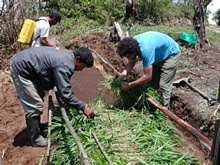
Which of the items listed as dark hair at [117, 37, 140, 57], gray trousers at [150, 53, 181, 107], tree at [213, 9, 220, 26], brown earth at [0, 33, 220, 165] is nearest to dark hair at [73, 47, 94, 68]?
dark hair at [117, 37, 140, 57]

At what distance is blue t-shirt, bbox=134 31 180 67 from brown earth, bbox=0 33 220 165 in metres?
1.00

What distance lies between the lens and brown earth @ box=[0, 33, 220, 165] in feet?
15.1

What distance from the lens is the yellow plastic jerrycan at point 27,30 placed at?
19.4ft

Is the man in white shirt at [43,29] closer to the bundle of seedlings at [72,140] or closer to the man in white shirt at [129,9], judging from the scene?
the bundle of seedlings at [72,140]

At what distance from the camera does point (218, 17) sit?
106 ft

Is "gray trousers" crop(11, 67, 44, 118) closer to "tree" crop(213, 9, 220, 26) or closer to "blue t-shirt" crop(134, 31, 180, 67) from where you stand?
"blue t-shirt" crop(134, 31, 180, 67)

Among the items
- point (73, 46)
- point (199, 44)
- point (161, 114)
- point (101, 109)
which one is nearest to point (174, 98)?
point (161, 114)

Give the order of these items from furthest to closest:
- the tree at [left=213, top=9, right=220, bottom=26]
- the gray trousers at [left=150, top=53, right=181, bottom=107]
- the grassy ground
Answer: the tree at [left=213, top=9, right=220, bottom=26] < the gray trousers at [left=150, top=53, right=181, bottom=107] < the grassy ground

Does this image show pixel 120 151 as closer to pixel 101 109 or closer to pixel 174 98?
pixel 101 109

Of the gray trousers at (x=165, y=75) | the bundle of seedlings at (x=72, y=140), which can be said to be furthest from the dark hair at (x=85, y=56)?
the gray trousers at (x=165, y=75)

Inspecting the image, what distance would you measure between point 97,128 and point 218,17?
3029cm

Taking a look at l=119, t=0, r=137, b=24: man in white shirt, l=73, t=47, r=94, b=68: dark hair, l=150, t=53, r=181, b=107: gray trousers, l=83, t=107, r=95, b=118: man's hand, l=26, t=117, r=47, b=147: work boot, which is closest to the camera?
l=73, t=47, r=94, b=68: dark hair

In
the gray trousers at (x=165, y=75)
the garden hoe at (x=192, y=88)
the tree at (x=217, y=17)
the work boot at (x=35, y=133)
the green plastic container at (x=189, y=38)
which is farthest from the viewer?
the tree at (x=217, y=17)

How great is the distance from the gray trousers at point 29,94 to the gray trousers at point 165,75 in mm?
1868
